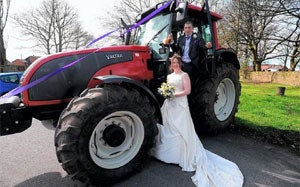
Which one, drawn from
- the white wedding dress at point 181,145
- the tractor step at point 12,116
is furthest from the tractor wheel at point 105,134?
the tractor step at point 12,116

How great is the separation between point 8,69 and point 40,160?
20902mm

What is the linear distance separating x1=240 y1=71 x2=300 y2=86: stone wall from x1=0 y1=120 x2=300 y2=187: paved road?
18338 millimetres

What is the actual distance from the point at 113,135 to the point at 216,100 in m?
2.61

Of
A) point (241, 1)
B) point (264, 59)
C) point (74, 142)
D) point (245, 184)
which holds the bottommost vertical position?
point (245, 184)

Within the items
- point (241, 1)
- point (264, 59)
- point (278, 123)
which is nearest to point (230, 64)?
point (278, 123)

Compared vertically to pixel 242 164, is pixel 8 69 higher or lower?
higher

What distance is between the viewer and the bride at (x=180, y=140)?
3.62 meters

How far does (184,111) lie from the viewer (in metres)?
3.86

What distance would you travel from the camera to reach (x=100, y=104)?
300cm

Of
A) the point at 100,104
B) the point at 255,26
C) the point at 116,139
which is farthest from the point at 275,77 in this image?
the point at 100,104

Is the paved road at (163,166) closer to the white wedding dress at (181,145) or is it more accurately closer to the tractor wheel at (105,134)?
the white wedding dress at (181,145)

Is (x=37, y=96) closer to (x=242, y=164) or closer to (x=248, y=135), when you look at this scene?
(x=242, y=164)

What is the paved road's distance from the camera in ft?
10.7

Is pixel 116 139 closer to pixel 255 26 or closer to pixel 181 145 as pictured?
pixel 181 145
